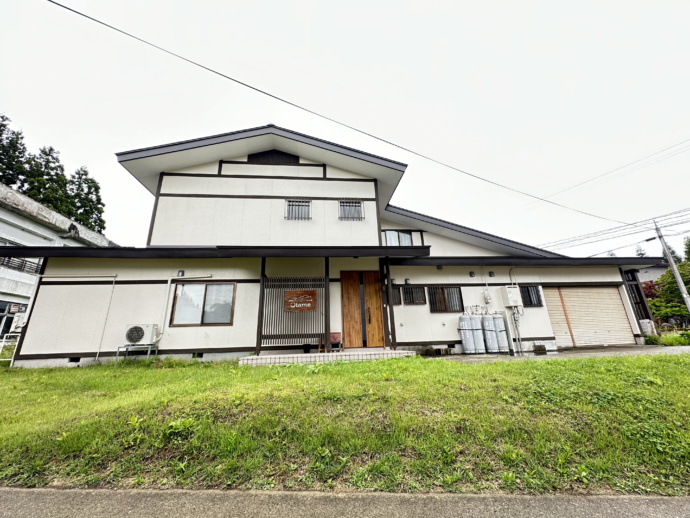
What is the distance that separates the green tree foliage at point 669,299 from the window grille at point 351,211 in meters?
20.0

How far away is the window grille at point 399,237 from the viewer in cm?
969

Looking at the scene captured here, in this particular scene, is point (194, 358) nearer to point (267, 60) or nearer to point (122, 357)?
point (122, 357)

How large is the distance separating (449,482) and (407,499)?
36cm

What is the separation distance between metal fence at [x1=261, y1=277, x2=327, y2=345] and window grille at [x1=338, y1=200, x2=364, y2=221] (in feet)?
8.13

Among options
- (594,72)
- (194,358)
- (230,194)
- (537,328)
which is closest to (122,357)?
(194,358)

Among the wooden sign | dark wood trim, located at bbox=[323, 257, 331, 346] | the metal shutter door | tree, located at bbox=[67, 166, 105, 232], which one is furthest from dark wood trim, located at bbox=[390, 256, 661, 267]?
tree, located at bbox=[67, 166, 105, 232]

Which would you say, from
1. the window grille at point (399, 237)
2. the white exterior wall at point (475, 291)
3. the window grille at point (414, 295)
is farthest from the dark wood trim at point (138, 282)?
the window grille at point (399, 237)

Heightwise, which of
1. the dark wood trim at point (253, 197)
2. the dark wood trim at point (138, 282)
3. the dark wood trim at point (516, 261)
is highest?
the dark wood trim at point (253, 197)

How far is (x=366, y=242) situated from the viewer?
8383 mm

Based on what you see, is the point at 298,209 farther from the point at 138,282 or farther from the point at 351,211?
the point at 138,282

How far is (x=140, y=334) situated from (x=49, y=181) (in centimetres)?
2263

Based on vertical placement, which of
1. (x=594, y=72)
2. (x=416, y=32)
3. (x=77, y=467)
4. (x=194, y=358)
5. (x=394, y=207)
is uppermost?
(x=594, y=72)

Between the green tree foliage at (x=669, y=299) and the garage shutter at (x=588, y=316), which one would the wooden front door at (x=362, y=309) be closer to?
the garage shutter at (x=588, y=316)

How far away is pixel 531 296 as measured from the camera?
8.42 meters
